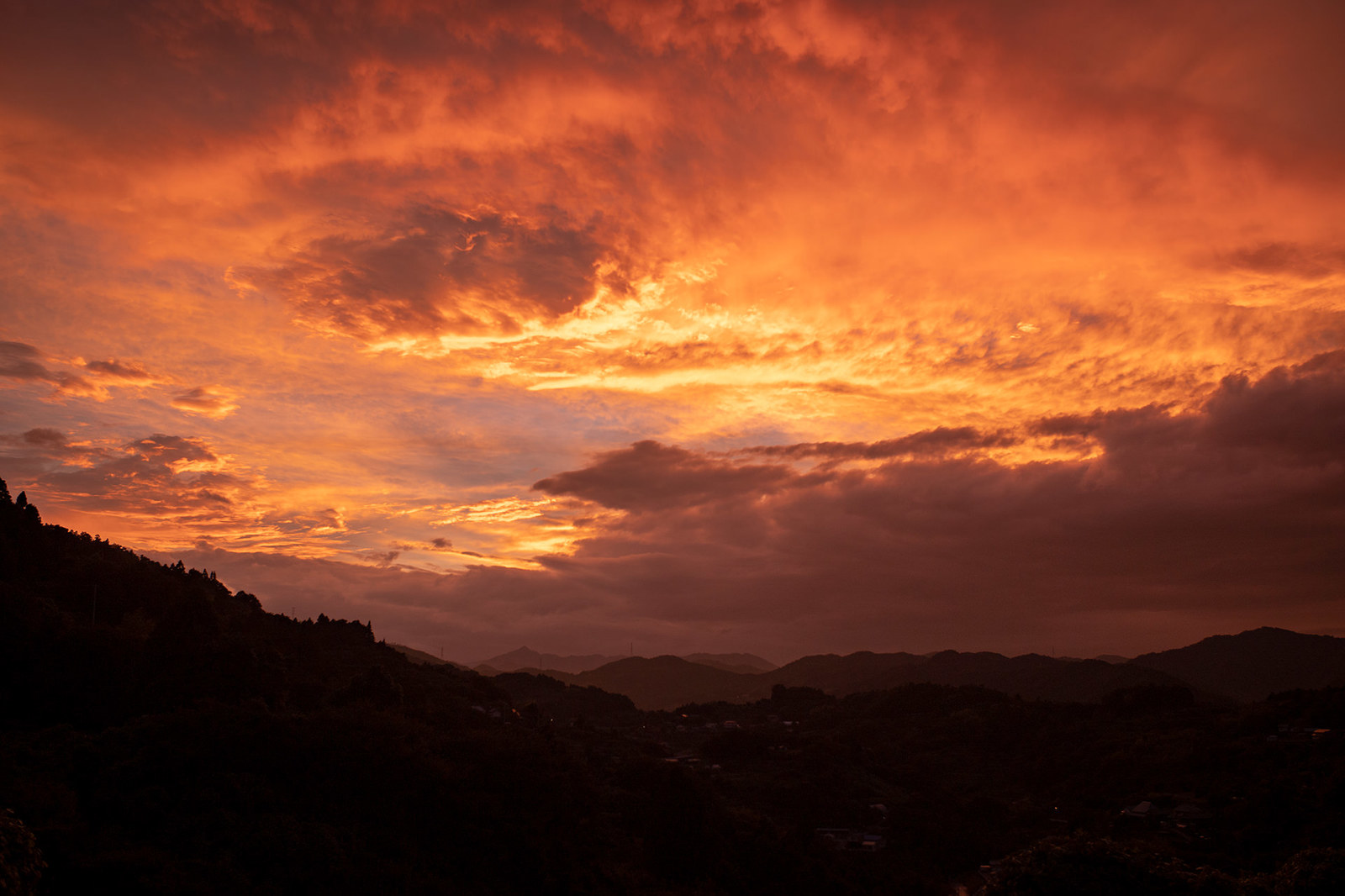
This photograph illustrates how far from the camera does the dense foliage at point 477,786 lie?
101 ft

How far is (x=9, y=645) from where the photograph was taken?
1836 inches

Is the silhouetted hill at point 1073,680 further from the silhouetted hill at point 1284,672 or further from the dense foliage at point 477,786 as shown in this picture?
the dense foliage at point 477,786

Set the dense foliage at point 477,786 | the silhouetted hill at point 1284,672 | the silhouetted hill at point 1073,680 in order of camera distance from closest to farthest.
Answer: the dense foliage at point 477,786 < the silhouetted hill at point 1073,680 < the silhouetted hill at point 1284,672

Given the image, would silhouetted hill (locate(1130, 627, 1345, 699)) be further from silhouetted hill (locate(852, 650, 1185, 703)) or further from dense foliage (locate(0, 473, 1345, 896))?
dense foliage (locate(0, 473, 1345, 896))

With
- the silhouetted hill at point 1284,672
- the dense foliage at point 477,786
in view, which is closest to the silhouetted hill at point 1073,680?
the silhouetted hill at point 1284,672

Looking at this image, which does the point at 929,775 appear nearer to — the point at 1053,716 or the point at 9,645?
the point at 1053,716

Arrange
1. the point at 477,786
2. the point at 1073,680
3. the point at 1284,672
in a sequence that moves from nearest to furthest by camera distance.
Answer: the point at 477,786 → the point at 1073,680 → the point at 1284,672

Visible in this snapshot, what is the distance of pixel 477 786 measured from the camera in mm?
44344

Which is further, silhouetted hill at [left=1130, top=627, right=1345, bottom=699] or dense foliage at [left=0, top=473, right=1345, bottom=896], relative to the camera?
silhouetted hill at [left=1130, top=627, right=1345, bottom=699]

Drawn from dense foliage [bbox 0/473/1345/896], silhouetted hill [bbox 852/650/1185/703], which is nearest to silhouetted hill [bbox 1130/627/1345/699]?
silhouetted hill [bbox 852/650/1185/703]

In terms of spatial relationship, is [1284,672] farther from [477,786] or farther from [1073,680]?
[477,786]

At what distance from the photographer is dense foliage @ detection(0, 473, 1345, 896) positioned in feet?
101

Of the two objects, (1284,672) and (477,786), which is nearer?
(477,786)

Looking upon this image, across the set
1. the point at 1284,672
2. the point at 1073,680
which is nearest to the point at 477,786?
the point at 1073,680
